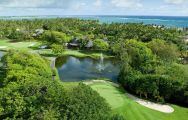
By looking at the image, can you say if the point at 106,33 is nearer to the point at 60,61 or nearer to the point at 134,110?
the point at 60,61

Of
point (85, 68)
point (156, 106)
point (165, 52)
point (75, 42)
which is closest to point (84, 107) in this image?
point (156, 106)

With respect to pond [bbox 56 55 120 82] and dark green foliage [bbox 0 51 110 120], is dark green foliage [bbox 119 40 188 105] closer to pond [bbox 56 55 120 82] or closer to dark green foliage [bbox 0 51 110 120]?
pond [bbox 56 55 120 82]

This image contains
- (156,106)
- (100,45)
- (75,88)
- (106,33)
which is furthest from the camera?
(106,33)

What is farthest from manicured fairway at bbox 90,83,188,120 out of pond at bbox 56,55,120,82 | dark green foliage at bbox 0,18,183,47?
dark green foliage at bbox 0,18,183,47

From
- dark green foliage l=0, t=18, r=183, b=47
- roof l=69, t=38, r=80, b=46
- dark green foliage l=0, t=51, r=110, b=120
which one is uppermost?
dark green foliage l=0, t=51, r=110, b=120

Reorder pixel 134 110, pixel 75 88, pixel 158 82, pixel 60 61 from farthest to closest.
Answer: pixel 60 61 → pixel 158 82 → pixel 134 110 → pixel 75 88

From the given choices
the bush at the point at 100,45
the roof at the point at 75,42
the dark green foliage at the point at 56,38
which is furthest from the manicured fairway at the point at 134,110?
the dark green foliage at the point at 56,38

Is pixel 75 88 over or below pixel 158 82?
over

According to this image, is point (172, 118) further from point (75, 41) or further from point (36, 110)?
point (75, 41)
